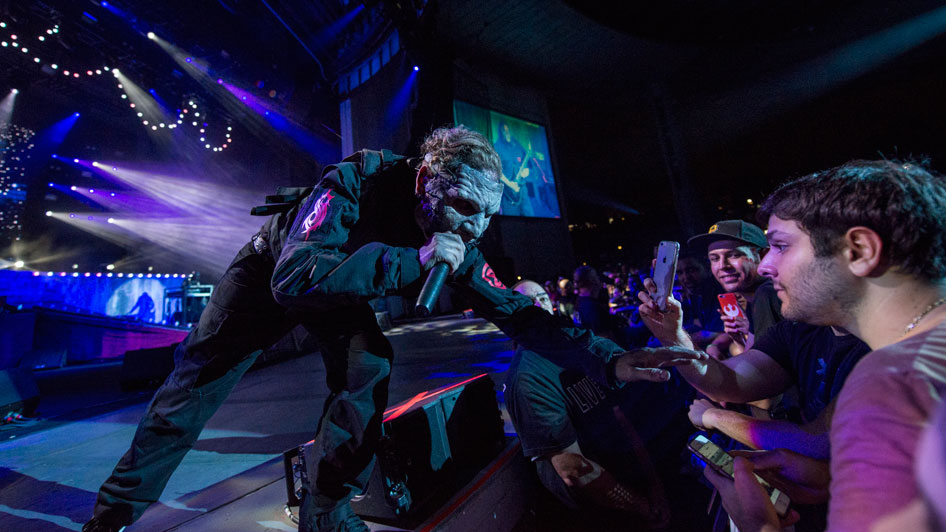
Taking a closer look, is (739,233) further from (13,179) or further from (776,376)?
(13,179)

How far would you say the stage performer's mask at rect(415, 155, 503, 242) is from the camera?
1.45 m

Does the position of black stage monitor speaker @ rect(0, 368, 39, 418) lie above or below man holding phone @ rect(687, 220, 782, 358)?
below

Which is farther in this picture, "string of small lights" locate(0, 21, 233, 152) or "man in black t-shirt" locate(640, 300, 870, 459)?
"string of small lights" locate(0, 21, 233, 152)

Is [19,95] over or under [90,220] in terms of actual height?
over

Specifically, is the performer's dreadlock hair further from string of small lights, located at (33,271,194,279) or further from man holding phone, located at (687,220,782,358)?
string of small lights, located at (33,271,194,279)

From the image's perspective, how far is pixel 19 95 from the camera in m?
11.5

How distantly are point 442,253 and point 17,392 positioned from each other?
18.3ft

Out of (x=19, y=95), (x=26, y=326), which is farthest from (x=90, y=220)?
(x=26, y=326)

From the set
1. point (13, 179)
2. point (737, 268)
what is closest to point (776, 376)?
point (737, 268)

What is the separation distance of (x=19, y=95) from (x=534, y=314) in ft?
61.6

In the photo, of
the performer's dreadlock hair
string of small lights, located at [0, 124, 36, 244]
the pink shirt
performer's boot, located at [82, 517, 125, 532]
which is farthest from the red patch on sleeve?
string of small lights, located at [0, 124, 36, 244]

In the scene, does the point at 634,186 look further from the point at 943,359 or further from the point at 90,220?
Answer: the point at 90,220

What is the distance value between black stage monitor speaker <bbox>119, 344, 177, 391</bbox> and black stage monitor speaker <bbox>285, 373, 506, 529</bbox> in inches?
210

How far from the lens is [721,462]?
1.25 m
